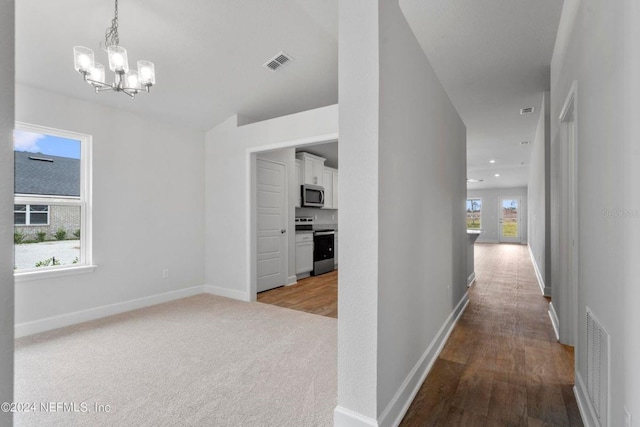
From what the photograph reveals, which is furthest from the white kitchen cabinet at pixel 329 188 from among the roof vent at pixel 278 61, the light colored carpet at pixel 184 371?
the light colored carpet at pixel 184 371

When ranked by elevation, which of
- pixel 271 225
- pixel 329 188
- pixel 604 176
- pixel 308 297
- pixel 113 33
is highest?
pixel 113 33

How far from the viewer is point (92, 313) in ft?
11.5

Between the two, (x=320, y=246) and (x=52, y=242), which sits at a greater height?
(x=52, y=242)

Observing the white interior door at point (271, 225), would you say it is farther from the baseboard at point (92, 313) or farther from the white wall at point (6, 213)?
the white wall at point (6, 213)

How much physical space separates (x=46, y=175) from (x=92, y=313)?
5.16 ft

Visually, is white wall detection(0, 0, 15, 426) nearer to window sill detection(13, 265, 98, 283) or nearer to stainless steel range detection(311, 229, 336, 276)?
window sill detection(13, 265, 98, 283)

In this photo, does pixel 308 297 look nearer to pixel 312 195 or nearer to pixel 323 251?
pixel 323 251

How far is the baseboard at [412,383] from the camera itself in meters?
1.68

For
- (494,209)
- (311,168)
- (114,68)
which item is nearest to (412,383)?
(114,68)

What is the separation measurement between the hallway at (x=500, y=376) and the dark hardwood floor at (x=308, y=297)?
1.48m

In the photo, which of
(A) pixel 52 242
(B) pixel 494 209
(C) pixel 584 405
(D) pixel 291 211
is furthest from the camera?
(B) pixel 494 209

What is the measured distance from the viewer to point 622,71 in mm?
1204

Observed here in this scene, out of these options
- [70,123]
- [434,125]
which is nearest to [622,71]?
[434,125]

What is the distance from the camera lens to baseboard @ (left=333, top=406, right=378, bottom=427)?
61.5 inches
